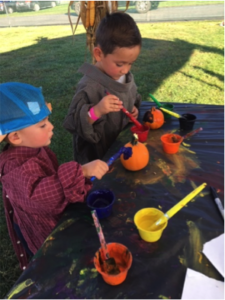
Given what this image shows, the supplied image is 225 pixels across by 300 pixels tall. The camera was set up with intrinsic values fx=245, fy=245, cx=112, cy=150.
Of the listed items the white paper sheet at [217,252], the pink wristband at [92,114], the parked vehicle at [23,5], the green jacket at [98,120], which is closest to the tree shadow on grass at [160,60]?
the green jacket at [98,120]

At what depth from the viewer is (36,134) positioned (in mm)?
1011

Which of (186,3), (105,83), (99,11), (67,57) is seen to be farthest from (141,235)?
(186,3)

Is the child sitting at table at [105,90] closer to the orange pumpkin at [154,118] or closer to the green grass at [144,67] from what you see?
the orange pumpkin at [154,118]

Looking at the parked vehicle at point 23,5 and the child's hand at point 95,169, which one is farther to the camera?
the parked vehicle at point 23,5

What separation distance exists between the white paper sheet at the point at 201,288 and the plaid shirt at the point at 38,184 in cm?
49

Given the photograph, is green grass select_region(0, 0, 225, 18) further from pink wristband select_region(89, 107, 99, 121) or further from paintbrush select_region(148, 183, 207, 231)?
paintbrush select_region(148, 183, 207, 231)

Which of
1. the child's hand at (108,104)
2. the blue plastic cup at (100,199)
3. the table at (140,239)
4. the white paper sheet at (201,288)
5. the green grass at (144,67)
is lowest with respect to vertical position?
the green grass at (144,67)

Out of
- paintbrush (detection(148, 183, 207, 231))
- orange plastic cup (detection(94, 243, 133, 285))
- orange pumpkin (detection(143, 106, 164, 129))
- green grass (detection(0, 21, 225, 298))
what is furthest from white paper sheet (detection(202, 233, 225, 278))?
green grass (detection(0, 21, 225, 298))

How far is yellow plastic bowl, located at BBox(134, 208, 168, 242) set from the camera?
857 millimetres

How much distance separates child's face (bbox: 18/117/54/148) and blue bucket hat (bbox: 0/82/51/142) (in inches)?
1.4

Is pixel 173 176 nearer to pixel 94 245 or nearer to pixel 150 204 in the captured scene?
pixel 150 204

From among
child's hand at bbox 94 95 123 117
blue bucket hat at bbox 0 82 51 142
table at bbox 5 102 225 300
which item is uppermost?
blue bucket hat at bbox 0 82 51 142

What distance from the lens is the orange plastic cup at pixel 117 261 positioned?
725 mm

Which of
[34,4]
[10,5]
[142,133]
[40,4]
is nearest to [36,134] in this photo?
[142,133]
